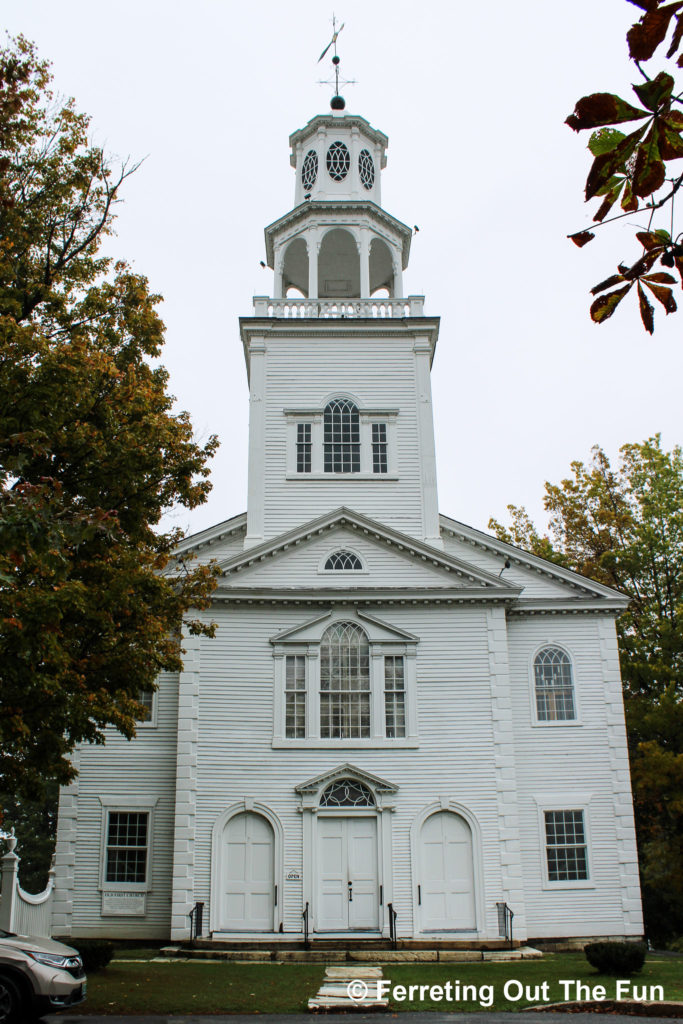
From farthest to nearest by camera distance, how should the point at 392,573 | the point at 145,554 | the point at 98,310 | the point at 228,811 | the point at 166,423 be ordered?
the point at 392,573
the point at 228,811
the point at 98,310
the point at 166,423
the point at 145,554

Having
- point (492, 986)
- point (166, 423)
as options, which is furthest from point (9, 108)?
point (492, 986)

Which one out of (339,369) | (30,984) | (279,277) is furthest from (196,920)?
(279,277)

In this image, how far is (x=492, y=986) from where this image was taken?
48.0 ft

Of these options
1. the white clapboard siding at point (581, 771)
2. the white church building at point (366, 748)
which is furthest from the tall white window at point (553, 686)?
the white clapboard siding at point (581, 771)

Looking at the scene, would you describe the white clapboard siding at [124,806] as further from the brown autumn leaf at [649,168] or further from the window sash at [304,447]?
the brown autumn leaf at [649,168]

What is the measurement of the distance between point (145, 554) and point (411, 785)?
10.8 meters

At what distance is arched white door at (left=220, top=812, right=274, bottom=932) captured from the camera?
66.9 feet

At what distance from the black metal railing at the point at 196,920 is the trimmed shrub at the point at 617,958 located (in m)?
8.74

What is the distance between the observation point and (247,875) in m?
20.8

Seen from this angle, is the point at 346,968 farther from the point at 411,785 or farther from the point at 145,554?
the point at 145,554

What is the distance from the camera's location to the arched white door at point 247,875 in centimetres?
2039

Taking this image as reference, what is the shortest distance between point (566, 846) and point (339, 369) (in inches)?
563

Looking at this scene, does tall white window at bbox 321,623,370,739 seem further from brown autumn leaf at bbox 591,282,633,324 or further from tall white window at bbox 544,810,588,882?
brown autumn leaf at bbox 591,282,633,324

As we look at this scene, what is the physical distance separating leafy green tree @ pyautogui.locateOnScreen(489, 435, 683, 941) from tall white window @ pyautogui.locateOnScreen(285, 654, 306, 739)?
34.5 ft
